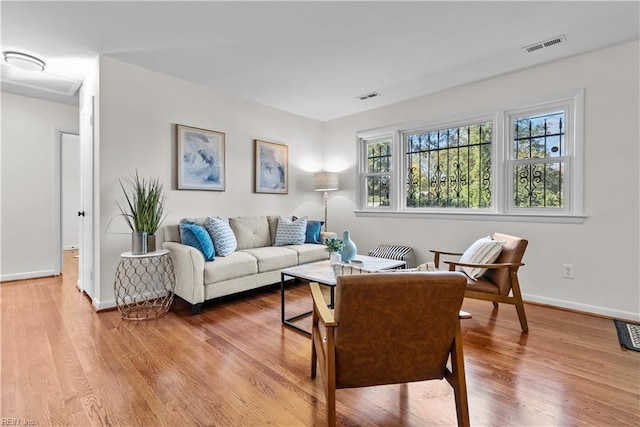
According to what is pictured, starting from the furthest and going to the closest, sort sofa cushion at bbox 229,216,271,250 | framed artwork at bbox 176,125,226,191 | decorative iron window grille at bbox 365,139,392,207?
1. decorative iron window grille at bbox 365,139,392,207
2. sofa cushion at bbox 229,216,271,250
3. framed artwork at bbox 176,125,226,191

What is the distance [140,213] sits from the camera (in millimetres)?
2887

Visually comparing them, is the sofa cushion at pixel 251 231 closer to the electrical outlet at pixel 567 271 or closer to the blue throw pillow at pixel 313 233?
the blue throw pillow at pixel 313 233

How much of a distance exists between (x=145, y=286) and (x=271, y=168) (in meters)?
2.26

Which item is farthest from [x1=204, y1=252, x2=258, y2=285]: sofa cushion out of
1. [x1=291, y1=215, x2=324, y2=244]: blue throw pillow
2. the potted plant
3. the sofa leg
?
[x1=291, y1=215, x2=324, y2=244]: blue throw pillow

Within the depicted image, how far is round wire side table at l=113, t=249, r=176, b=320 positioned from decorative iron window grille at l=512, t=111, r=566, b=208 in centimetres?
384

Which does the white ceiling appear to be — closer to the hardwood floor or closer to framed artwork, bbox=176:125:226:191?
framed artwork, bbox=176:125:226:191

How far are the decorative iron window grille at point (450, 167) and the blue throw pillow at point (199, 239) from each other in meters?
2.76

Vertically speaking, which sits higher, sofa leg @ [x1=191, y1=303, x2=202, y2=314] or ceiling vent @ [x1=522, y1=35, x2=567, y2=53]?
ceiling vent @ [x1=522, y1=35, x2=567, y2=53]

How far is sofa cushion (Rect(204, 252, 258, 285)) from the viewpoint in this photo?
2.98 meters

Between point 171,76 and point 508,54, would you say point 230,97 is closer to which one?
point 171,76

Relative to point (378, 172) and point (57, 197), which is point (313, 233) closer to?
point (378, 172)

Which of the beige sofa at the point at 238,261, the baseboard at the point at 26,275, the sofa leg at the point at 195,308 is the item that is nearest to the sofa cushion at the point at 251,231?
the beige sofa at the point at 238,261

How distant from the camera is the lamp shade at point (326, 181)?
189 inches

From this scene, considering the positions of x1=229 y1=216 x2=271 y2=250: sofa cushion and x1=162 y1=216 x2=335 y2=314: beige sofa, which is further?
x1=229 y1=216 x2=271 y2=250: sofa cushion
